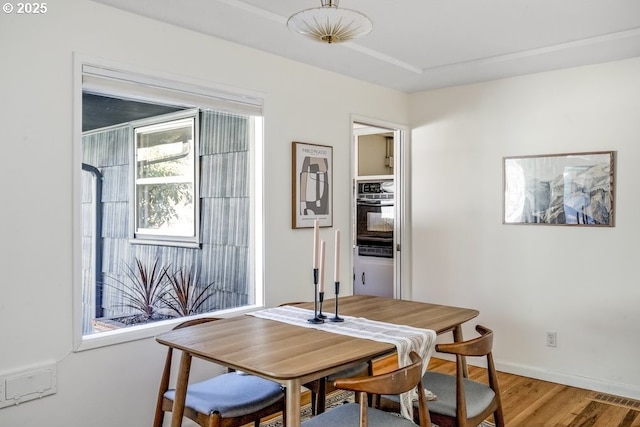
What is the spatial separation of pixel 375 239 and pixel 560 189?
71.0 inches

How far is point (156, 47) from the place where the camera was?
9.09 feet

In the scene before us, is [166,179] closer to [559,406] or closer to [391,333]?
[391,333]

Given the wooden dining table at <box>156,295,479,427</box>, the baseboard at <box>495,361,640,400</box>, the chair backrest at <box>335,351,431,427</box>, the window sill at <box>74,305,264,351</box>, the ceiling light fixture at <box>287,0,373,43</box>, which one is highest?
the ceiling light fixture at <box>287,0,373,43</box>

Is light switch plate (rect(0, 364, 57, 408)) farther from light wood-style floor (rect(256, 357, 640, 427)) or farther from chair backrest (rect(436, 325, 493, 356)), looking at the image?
chair backrest (rect(436, 325, 493, 356))

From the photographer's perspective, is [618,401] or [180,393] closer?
[180,393]

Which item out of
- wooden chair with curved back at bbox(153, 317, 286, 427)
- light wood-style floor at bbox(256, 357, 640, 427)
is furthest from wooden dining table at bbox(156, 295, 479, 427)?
light wood-style floor at bbox(256, 357, 640, 427)

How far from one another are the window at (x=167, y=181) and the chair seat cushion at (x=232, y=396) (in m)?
1.66

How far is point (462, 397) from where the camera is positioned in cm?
203

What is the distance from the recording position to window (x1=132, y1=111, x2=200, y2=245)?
3861 mm

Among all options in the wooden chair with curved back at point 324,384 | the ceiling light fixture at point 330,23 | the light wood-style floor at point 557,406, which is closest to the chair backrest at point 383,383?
the wooden chair with curved back at point 324,384

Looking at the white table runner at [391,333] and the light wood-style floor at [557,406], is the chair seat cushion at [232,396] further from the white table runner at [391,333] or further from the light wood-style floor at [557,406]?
the light wood-style floor at [557,406]

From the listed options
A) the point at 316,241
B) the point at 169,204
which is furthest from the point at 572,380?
the point at 169,204

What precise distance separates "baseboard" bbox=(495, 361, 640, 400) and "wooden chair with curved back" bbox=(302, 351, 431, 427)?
89.0 inches

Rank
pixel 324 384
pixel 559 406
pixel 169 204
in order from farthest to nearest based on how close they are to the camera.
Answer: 1. pixel 169 204
2. pixel 559 406
3. pixel 324 384
